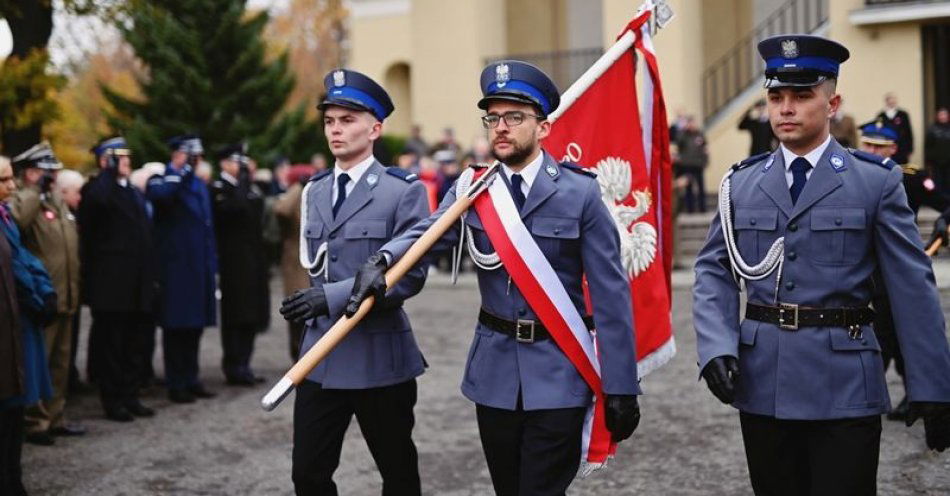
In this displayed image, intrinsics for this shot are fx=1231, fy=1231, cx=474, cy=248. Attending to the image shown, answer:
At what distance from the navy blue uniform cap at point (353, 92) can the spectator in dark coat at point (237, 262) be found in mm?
5371

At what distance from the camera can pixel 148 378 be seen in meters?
10.8

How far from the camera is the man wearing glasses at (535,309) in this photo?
15.4 feet

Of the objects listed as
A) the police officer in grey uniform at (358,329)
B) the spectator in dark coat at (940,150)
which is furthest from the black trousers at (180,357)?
the spectator in dark coat at (940,150)

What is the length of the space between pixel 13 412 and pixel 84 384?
3.84 m

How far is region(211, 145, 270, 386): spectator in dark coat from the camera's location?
35.6 feet

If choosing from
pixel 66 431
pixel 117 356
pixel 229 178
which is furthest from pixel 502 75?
pixel 229 178

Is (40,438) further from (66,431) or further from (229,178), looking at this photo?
(229,178)

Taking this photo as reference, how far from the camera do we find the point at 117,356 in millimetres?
9453

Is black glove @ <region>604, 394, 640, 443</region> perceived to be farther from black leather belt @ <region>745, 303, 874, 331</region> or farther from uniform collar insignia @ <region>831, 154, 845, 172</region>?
uniform collar insignia @ <region>831, 154, 845, 172</region>

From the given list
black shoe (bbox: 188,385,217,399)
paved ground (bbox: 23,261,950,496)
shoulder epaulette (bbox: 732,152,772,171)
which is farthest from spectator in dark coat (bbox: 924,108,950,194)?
shoulder epaulette (bbox: 732,152,772,171)

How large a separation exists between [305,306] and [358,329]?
2.24ft

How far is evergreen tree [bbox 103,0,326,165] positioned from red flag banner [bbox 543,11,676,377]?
17.5m

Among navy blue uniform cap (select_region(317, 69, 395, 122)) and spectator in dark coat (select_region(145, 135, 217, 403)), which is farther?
spectator in dark coat (select_region(145, 135, 217, 403))

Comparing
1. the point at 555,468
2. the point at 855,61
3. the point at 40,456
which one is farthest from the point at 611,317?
the point at 855,61
